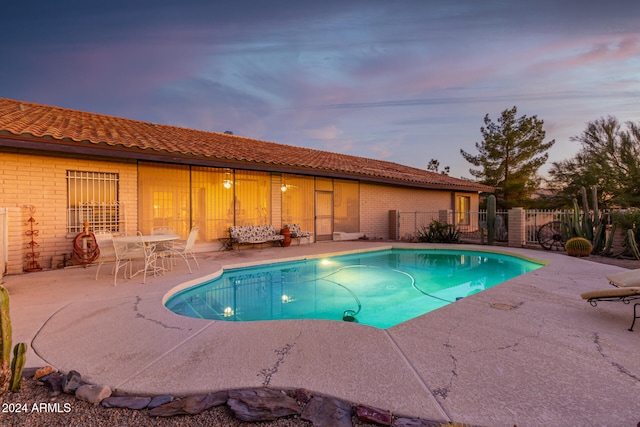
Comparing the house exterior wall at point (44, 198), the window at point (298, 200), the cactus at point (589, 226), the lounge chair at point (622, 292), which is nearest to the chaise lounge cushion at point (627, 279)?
the lounge chair at point (622, 292)

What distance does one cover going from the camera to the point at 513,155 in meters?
21.5

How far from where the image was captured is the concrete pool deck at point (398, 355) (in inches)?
77.9

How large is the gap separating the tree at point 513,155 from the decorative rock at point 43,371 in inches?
949

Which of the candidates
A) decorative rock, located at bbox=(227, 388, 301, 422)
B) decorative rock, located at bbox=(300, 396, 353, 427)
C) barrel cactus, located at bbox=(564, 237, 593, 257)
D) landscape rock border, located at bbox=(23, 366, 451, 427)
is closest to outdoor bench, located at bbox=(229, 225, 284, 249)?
landscape rock border, located at bbox=(23, 366, 451, 427)

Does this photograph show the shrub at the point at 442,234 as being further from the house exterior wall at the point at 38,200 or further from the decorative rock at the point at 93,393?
the decorative rock at the point at 93,393

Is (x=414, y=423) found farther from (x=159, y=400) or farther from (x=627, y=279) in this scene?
(x=627, y=279)

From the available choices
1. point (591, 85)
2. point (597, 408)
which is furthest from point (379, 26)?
point (597, 408)

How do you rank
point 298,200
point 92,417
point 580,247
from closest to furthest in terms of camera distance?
point 92,417, point 580,247, point 298,200

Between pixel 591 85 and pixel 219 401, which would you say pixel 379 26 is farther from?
pixel 219 401

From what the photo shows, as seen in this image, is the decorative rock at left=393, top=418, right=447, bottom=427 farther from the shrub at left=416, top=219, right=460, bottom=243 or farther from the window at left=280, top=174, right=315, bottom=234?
the shrub at left=416, top=219, right=460, bottom=243

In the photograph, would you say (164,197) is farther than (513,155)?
No

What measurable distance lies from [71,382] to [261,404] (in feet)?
4.82

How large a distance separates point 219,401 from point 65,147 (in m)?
7.08

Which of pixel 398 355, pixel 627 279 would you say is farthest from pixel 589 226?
pixel 398 355
